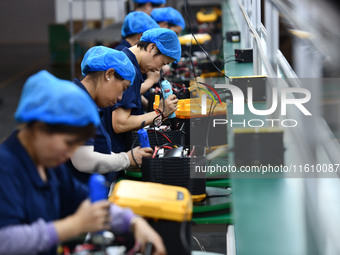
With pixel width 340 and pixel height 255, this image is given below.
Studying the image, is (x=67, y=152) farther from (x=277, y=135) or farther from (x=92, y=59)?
(x=92, y=59)

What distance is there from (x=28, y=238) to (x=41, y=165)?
0.66 feet

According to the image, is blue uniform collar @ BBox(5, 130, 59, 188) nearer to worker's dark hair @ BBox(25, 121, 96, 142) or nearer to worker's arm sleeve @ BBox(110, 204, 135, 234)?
worker's dark hair @ BBox(25, 121, 96, 142)

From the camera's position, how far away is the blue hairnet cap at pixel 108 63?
2.34 meters

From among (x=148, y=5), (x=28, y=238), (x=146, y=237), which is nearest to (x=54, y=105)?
(x=28, y=238)

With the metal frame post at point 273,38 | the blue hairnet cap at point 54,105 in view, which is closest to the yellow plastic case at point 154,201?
the blue hairnet cap at point 54,105

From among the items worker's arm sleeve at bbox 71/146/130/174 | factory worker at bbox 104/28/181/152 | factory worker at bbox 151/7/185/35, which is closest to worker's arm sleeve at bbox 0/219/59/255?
worker's arm sleeve at bbox 71/146/130/174

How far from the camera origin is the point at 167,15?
4.77 metres

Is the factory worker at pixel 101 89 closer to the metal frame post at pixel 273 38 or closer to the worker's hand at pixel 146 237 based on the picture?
the metal frame post at pixel 273 38

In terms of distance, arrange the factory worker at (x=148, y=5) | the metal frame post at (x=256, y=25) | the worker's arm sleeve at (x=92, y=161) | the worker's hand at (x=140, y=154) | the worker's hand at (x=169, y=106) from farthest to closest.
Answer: the factory worker at (x=148, y=5), the metal frame post at (x=256, y=25), the worker's hand at (x=169, y=106), the worker's hand at (x=140, y=154), the worker's arm sleeve at (x=92, y=161)

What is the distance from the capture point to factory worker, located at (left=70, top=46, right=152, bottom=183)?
229 cm

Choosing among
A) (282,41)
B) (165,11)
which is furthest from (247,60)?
(282,41)

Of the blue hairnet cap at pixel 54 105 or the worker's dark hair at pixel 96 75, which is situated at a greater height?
the blue hairnet cap at pixel 54 105

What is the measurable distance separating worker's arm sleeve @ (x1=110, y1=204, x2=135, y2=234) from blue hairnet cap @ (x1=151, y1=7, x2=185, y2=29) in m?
3.40

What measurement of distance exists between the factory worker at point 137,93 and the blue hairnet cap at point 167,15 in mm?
1596
